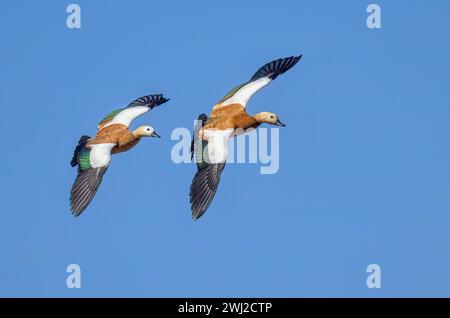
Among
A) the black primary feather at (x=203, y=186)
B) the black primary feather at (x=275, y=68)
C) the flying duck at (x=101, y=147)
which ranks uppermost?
the black primary feather at (x=275, y=68)

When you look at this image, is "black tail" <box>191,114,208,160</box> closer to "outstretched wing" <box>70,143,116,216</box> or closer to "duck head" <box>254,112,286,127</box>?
"duck head" <box>254,112,286,127</box>

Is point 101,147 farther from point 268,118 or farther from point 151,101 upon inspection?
point 268,118

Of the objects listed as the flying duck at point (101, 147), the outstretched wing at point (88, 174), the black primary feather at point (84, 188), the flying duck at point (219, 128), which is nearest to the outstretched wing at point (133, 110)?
the flying duck at point (101, 147)

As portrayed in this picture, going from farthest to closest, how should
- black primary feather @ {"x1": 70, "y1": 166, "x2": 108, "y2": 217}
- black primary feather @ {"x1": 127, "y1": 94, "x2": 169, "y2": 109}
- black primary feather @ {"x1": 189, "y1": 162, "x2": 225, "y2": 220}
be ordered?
black primary feather @ {"x1": 127, "y1": 94, "x2": 169, "y2": 109}, black primary feather @ {"x1": 70, "y1": 166, "x2": 108, "y2": 217}, black primary feather @ {"x1": 189, "y1": 162, "x2": 225, "y2": 220}

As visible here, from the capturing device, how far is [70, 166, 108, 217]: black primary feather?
27.5m

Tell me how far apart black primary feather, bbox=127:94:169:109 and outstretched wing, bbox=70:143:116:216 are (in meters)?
2.35

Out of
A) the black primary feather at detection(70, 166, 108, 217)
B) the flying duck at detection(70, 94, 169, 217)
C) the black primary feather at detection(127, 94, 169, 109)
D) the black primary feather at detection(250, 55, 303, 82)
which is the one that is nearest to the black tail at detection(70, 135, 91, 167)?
the flying duck at detection(70, 94, 169, 217)

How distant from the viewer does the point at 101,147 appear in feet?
94.1

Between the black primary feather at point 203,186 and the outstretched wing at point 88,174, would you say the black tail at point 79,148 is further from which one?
the black primary feather at point 203,186

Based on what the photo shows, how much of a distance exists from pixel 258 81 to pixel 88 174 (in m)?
4.21

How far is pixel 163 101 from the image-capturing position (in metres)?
31.2

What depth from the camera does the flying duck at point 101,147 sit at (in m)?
27.7
